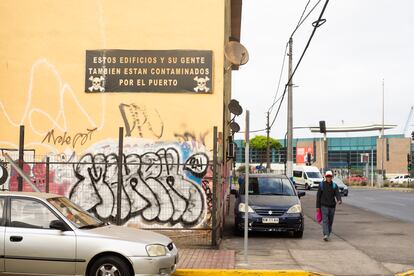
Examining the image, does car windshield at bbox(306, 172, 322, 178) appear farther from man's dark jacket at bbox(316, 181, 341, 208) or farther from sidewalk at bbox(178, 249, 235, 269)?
sidewalk at bbox(178, 249, 235, 269)

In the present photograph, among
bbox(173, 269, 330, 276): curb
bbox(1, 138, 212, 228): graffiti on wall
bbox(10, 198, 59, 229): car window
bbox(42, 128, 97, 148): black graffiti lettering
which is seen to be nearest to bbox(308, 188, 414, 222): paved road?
bbox(1, 138, 212, 228): graffiti on wall

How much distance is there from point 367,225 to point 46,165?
9619mm

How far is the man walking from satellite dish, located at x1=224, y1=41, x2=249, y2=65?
351cm

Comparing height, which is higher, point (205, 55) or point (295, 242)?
point (205, 55)

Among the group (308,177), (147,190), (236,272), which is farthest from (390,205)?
(308,177)

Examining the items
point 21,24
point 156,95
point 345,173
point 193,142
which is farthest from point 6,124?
point 345,173

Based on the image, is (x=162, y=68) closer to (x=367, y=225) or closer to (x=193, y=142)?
(x=193, y=142)

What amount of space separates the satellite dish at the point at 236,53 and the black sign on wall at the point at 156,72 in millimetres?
708

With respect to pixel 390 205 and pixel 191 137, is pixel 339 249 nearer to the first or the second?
pixel 191 137

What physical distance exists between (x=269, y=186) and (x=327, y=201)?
1.96 m

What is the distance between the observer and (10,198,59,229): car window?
23.7ft

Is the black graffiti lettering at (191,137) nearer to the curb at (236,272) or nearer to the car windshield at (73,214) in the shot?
the curb at (236,272)

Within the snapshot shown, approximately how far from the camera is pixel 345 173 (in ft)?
247

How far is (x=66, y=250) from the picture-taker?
701 cm
